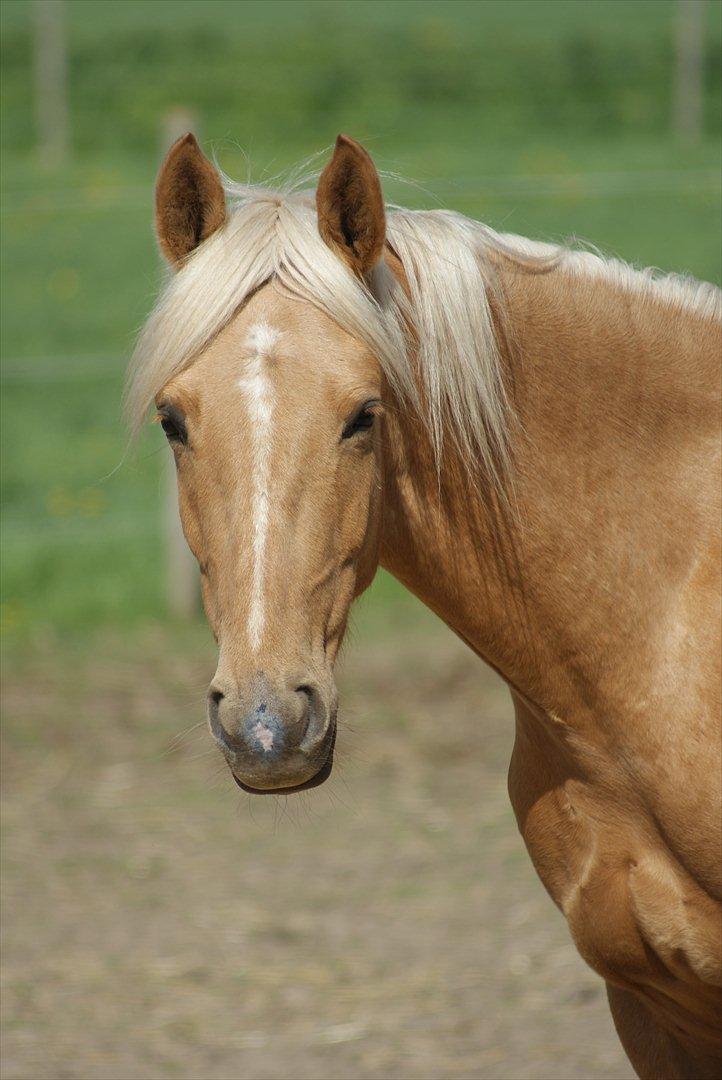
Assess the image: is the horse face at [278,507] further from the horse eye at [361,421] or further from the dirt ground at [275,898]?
the dirt ground at [275,898]

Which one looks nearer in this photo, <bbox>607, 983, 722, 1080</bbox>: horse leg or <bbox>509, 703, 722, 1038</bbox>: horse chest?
<bbox>509, 703, 722, 1038</bbox>: horse chest

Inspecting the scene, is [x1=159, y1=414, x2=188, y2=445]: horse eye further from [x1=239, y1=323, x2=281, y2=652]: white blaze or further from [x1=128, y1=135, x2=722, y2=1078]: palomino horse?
[x1=239, y1=323, x2=281, y2=652]: white blaze

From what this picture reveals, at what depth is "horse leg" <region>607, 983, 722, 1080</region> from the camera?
2.75 metres

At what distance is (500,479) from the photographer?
7.95 ft

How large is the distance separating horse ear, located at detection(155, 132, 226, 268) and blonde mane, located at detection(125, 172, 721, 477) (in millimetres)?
43

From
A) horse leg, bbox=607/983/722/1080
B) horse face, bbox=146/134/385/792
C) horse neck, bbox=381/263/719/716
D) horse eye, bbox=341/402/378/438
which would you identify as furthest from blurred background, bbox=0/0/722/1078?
horse leg, bbox=607/983/722/1080

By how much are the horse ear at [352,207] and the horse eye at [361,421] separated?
25cm

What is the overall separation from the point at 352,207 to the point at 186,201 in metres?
0.29

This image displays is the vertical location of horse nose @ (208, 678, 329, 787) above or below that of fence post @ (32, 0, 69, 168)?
above

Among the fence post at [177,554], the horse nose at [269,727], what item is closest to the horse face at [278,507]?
the horse nose at [269,727]

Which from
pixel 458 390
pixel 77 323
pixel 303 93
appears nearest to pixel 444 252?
pixel 458 390

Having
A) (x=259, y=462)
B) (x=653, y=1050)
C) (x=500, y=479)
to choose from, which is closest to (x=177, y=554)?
(x=653, y=1050)

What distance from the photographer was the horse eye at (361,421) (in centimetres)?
214

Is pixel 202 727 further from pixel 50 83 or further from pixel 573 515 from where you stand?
pixel 50 83
